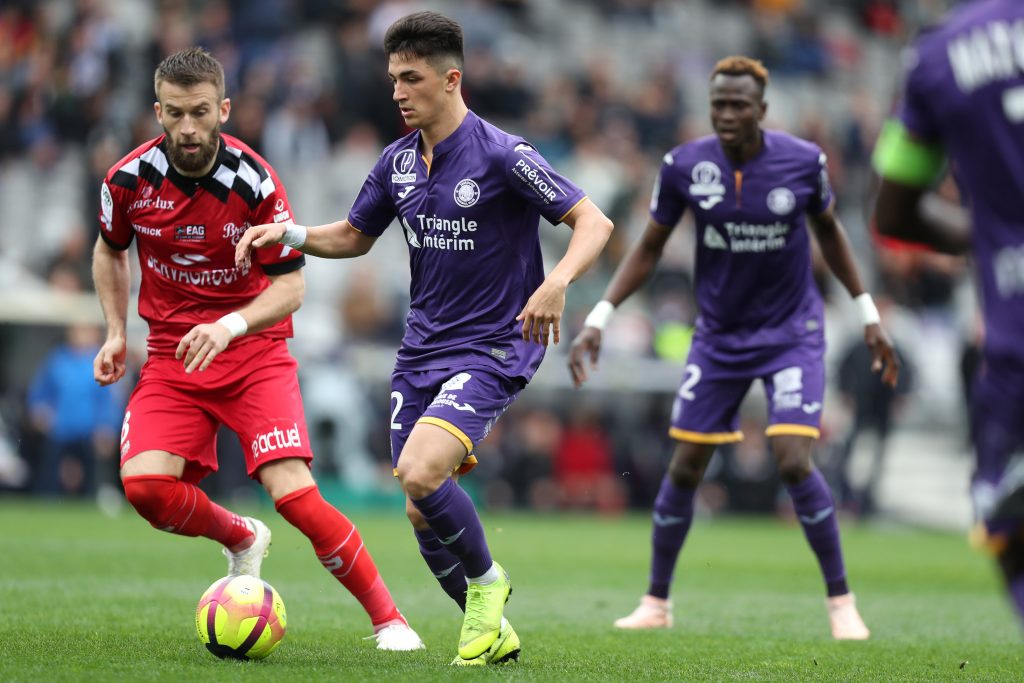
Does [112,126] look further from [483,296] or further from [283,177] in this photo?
[483,296]

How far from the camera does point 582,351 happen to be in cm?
804

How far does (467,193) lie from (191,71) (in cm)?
142

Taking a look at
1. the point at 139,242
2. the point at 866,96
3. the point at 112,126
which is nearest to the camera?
the point at 139,242

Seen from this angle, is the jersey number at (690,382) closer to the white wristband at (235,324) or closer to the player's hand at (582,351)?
the player's hand at (582,351)

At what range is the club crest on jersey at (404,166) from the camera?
672cm

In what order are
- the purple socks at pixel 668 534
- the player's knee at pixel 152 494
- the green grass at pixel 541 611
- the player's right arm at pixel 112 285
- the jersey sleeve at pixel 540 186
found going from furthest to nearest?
1. the purple socks at pixel 668 534
2. the player's right arm at pixel 112 285
3. the player's knee at pixel 152 494
4. the jersey sleeve at pixel 540 186
5. the green grass at pixel 541 611

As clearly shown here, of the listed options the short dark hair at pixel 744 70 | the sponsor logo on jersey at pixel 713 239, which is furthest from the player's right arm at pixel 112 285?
the short dark hair at pixel 744 70

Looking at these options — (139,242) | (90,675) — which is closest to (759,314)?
(139,242)

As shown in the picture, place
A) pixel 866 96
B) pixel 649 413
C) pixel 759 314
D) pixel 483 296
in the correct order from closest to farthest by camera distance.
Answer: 1. pixel 483 296
2. pixel 759 314
3. pixel 649 413
4. pixel 866 96

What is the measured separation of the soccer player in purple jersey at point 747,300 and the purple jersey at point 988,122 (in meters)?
4.20

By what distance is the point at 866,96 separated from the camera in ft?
90.7

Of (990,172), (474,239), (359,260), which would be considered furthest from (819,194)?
(359,260)

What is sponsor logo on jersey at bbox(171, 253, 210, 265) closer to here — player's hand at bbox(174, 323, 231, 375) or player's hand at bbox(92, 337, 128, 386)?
player's hand at bbox(92, 337, 128, 386)

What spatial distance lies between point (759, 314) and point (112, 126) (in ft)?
39.0
